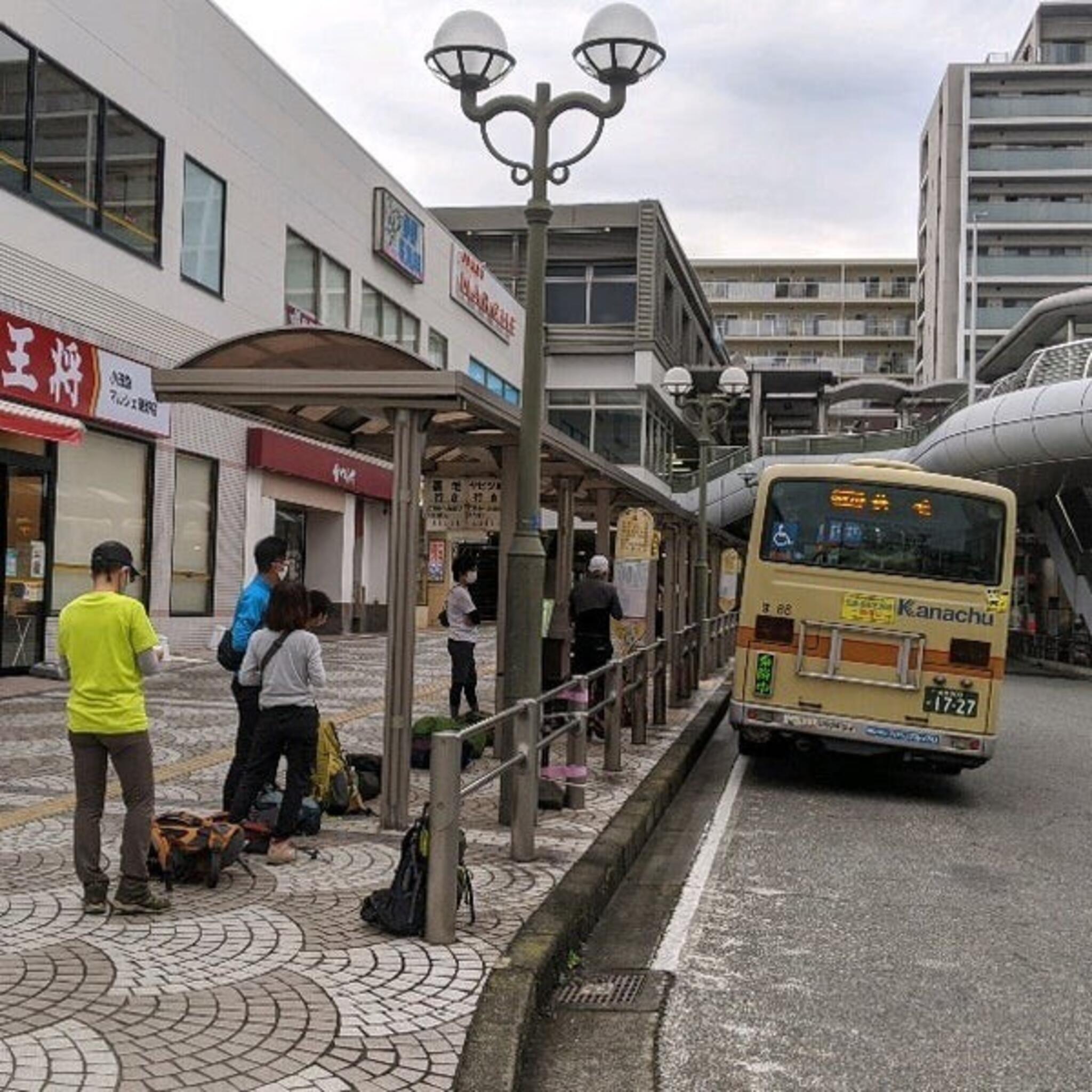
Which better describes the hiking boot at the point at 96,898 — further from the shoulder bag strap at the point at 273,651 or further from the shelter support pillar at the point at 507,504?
the shelter support pillar at the point at 507,504

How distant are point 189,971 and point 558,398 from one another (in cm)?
3712

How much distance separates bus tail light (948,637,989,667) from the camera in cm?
1022

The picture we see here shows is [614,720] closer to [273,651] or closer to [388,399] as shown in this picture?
[388,399]

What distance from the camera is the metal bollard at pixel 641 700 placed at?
37.0 feet

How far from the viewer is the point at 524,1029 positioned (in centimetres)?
426

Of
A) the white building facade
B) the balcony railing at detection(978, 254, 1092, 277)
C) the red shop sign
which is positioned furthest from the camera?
the balcony railing at detection(978, 254, 1092, 277)

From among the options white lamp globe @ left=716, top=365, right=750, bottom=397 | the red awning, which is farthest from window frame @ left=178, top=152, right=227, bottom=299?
white lamp globe @ left=716, top=365, right=750, bottom=397

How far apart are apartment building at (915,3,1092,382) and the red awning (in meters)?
61.6

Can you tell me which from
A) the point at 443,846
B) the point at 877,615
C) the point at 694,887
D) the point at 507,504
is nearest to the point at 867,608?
the point at 877,615

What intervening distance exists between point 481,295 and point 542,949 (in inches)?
1177

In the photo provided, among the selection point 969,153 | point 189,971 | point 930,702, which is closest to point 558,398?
point 930,702

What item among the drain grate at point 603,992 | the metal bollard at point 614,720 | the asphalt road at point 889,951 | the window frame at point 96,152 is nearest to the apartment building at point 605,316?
the window frame at point 96,152

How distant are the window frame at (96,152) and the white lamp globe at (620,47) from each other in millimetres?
8355

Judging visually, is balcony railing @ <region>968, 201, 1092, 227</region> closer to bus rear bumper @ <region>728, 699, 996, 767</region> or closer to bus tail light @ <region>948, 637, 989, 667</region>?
bus tail light @ <region>948, 637, 989, 667</region>
